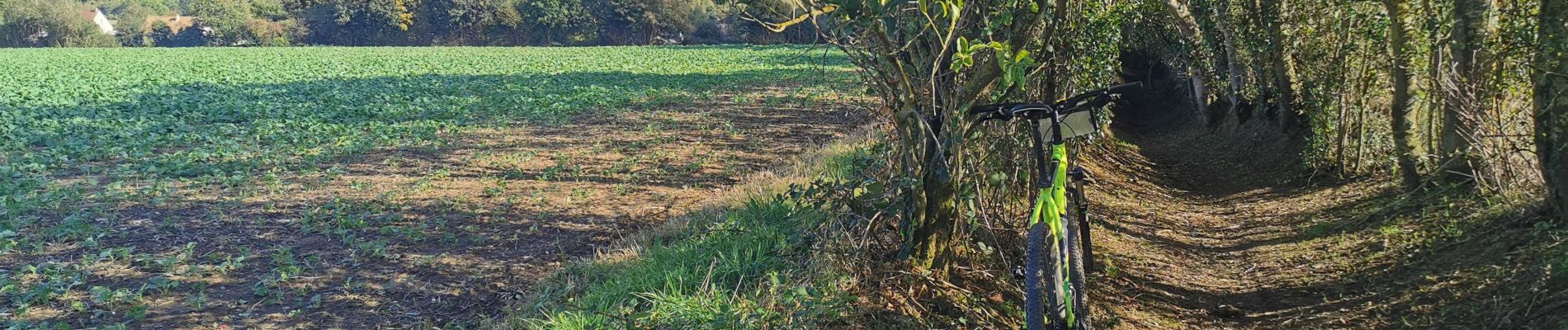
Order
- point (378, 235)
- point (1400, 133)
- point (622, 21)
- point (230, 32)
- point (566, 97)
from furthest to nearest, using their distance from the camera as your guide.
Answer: point (230, 32)
point (622, 21)
point (566, 97)
point (378, 235)
point (1400, 133)

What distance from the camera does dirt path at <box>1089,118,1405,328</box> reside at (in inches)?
188

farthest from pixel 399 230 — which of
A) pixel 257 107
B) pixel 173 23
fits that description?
pixel 173 23

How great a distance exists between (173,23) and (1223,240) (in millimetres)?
105622

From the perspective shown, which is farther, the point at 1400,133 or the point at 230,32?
the point at 230,32

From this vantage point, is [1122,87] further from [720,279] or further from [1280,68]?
[1280,68]

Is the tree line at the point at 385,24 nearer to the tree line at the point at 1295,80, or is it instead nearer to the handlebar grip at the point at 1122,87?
the tree line at the point at 1295,80

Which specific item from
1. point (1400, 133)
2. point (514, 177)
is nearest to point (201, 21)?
point (514, 177)

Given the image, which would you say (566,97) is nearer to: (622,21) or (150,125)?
(150,125)

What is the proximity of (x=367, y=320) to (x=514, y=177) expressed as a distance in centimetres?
467

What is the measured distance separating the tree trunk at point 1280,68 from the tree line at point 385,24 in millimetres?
58717

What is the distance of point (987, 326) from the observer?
404 cm

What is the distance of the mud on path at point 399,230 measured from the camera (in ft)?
17.5

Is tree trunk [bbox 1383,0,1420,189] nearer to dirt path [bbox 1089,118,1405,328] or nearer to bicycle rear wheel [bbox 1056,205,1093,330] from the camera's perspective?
dirt path [bbox 1089,118,1405,328]

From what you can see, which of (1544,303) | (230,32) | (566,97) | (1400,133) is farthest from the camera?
(230,32)
